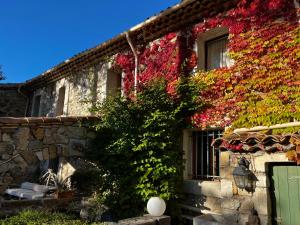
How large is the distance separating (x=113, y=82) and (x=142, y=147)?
389cm

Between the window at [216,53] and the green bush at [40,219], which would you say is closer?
the green bush at [40,219]

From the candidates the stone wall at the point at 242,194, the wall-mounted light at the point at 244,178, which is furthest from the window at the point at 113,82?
the wall-mounted light at the point at 244,178

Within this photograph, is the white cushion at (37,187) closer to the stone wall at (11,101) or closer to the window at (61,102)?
the window at (61,102)

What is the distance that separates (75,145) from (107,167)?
104 cm

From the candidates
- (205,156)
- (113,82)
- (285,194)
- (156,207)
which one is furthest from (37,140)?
(285,194)

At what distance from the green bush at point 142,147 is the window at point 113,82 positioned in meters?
2.30

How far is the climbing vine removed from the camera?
609 centimetres

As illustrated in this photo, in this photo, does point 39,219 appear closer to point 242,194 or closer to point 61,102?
point 242,194

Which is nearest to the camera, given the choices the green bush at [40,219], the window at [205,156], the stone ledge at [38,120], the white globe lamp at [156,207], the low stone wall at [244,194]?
the low stone wall at [244,194]

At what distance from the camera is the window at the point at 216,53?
772 cm

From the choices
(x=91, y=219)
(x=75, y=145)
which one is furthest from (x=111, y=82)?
(x=91, y=219)

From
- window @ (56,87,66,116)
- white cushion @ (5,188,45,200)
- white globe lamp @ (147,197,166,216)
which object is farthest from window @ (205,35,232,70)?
window @ (56,87,66,116)

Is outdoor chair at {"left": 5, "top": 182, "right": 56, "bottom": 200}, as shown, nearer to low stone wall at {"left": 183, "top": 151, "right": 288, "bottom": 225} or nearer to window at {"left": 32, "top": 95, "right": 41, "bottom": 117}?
low stone wall at {"left": 183, "top": 151, "right": 288, "bottom": 225}

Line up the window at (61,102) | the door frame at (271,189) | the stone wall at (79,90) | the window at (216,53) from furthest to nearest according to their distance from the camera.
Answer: the window at (61,102) → the stone wall at (79,90) → the window at (216,53) → the door frame at (271,189)
